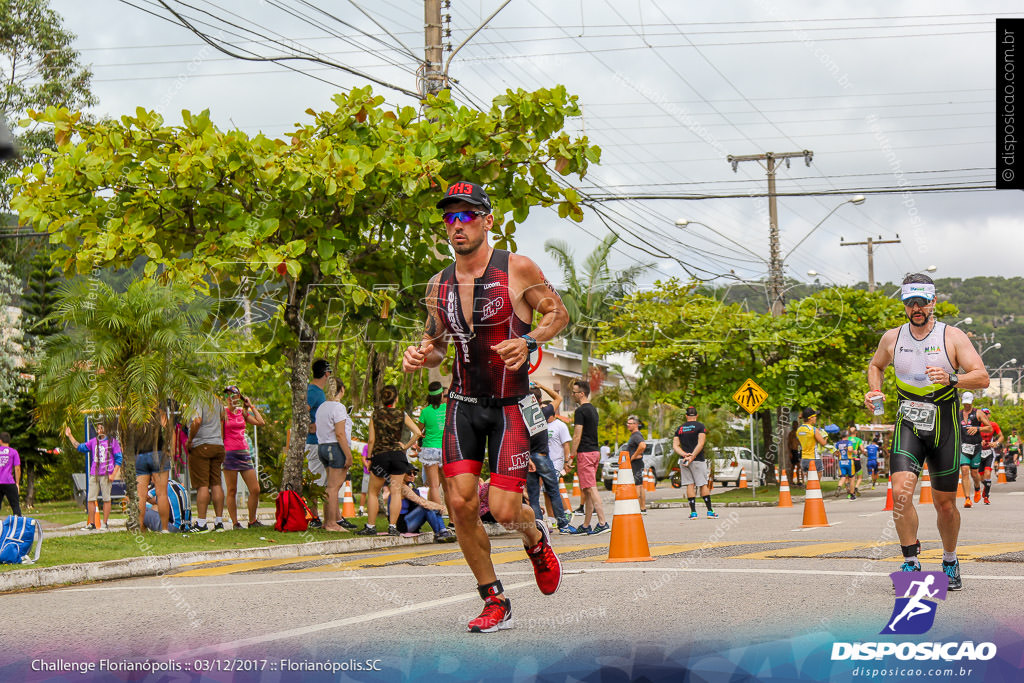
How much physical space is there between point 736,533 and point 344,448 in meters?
5.09

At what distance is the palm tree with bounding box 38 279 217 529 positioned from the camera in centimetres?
1322

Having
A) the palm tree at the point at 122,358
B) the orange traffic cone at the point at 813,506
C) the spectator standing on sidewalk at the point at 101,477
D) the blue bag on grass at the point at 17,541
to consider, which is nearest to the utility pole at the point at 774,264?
the orange traffic cone at the point at 813,506

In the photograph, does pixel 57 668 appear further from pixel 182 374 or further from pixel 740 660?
pixel 182 374

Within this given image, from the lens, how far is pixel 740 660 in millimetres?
4859

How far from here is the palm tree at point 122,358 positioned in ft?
43.4

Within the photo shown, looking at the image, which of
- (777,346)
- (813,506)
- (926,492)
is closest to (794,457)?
(777,346)

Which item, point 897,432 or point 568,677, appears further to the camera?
point 897,432

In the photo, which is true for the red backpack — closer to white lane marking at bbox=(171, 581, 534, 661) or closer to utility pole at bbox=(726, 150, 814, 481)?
white lane marking at bbox=(171, 581, 534, 661)

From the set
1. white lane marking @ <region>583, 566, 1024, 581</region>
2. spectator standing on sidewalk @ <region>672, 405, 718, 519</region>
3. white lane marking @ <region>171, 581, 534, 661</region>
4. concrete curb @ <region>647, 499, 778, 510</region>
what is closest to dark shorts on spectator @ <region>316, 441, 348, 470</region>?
white lane marking @ <region>583, 566, 1024, 581</region>

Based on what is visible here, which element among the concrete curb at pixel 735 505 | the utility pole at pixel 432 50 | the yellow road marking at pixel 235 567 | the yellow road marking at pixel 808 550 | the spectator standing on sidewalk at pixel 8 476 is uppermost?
the utility pole at pixel 432 50

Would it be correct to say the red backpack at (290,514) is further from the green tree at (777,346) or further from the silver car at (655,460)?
the silver car at (655,460)

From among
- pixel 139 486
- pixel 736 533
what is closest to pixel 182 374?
pixel 139 486

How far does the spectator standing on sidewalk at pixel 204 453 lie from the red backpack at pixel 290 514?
92 cm

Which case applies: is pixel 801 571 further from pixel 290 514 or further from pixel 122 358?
pixel 122 358
